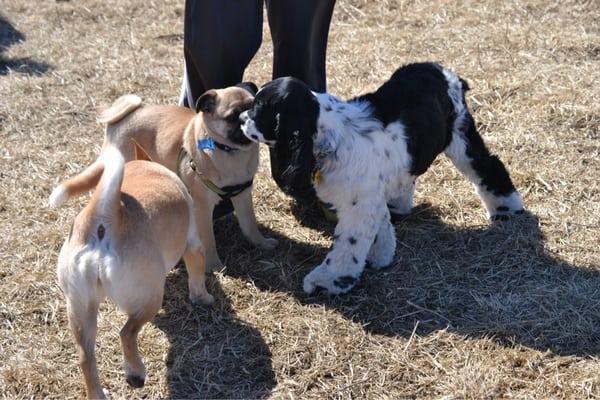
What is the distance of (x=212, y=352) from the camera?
391cm

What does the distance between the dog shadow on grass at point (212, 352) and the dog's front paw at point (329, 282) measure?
1.35 ft

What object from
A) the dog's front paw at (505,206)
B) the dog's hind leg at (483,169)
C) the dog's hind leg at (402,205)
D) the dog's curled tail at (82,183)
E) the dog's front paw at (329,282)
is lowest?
the dog's front paw at (329,282)

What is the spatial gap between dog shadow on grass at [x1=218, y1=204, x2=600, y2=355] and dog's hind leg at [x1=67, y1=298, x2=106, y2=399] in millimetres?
1244

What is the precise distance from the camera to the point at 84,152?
6016 millimetres

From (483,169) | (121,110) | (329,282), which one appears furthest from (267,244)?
(483,169)

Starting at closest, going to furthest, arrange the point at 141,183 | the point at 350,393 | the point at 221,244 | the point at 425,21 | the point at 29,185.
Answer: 1. the point at 350,393
2. the point at 141,183
3. the point at 221,244
4. the point at 29,185
5. the point at 425,21

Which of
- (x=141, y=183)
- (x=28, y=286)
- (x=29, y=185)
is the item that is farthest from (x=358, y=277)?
(x=29, y=185)

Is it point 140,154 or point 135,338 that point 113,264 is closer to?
point 135,338

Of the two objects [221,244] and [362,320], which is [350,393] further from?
[221,244]

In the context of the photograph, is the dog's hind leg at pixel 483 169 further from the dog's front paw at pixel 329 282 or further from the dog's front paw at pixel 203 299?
the dog's front paw at pixel 203 299

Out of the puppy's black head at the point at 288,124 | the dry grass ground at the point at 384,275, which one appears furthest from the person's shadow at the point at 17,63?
the puppy's black head at the point at 288,124

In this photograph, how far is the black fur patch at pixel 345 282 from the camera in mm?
4238

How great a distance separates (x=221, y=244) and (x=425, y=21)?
4.16 m

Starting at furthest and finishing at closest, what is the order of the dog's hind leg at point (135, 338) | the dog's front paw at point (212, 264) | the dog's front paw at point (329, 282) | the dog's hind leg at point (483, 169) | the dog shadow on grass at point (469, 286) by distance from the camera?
the dog's hind leg at point (483, 169), the dog's front paw at point (212, 264), the dog's front paw at point (329, 282), the dog shadow on grass at point (469, 286), the dog's hind leg at point (135, 338)
